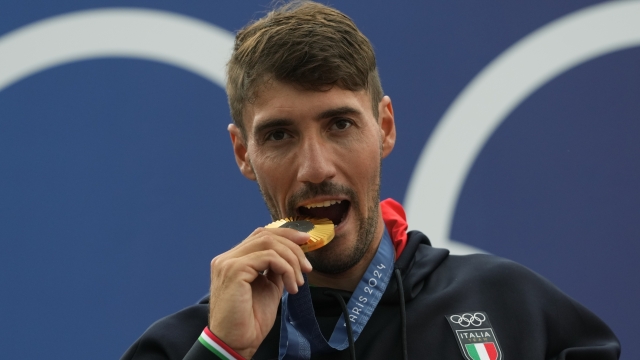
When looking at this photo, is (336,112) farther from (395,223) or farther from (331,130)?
(395,223)

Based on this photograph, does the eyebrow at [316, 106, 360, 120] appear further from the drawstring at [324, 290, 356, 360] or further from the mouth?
the drawstring at [324, 290, 356, 360]

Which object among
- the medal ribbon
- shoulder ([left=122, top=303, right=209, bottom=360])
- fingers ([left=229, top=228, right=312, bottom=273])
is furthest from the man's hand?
shoulder ([left=122, top=303, right=209, bottom=360])

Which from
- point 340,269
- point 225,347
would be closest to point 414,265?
point 340,269

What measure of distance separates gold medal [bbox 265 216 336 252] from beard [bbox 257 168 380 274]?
60 mm

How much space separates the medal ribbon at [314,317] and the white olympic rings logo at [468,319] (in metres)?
0.17

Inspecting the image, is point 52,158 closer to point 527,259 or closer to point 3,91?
point 3,91

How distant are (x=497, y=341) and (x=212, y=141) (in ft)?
4.34

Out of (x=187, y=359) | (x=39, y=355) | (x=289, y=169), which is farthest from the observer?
(x=39, y=355)

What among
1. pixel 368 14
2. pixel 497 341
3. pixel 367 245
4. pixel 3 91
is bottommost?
pixel 497 341

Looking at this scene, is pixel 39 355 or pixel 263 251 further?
pixel 39 355

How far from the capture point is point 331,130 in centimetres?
169

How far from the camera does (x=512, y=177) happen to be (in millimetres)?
2660

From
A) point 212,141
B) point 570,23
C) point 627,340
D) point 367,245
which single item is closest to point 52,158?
point 212,141

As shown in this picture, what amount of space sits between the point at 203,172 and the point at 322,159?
1.09 metres
